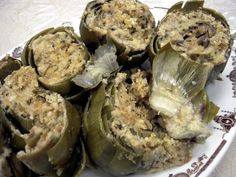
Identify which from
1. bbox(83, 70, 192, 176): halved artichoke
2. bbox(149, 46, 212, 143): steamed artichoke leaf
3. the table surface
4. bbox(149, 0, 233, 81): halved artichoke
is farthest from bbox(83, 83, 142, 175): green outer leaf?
the table surface

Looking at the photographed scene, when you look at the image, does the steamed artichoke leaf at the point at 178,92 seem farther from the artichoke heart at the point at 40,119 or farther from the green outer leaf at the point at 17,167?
the green outer leaf at the point at 17,167

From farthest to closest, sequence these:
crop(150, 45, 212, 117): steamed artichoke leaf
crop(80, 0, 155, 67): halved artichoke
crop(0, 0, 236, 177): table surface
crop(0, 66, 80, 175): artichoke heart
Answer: crop(0, 0, 236, 177): table surface < crop(80, 0, 155, 67): halved artichoke < crop(150, 45, 212, 117): steamed artichoke leaf < crop(0, 66, 80, 175): artichoke heart

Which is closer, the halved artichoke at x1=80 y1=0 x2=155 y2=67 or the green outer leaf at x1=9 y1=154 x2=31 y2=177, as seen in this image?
the green outer leaf at x1=9 y1=154 x2=31 y2=177

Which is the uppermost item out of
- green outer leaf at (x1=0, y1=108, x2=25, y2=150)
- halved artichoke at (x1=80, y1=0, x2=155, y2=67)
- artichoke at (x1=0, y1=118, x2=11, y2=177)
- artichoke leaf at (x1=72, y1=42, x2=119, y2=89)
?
halved artichoke at (x1=80, y1=0, x2=155, y2=67)

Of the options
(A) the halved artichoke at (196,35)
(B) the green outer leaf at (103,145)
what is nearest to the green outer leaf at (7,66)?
(B) the green outer leaf at (103,145)

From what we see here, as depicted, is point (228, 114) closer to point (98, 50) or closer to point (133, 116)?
point (133, 116)

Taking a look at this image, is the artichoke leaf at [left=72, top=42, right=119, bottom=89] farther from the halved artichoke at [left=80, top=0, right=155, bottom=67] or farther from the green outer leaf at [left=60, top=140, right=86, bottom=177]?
the green outer leaf at [left=60, top=140, right=86, bottom=177]

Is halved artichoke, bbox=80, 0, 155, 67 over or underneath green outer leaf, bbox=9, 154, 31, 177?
over

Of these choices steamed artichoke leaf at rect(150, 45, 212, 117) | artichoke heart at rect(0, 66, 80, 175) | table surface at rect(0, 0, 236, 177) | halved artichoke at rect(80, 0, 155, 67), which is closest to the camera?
artichoke heart at rect(0, 66, 80, 175)

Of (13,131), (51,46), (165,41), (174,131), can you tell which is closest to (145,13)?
(165,41)
